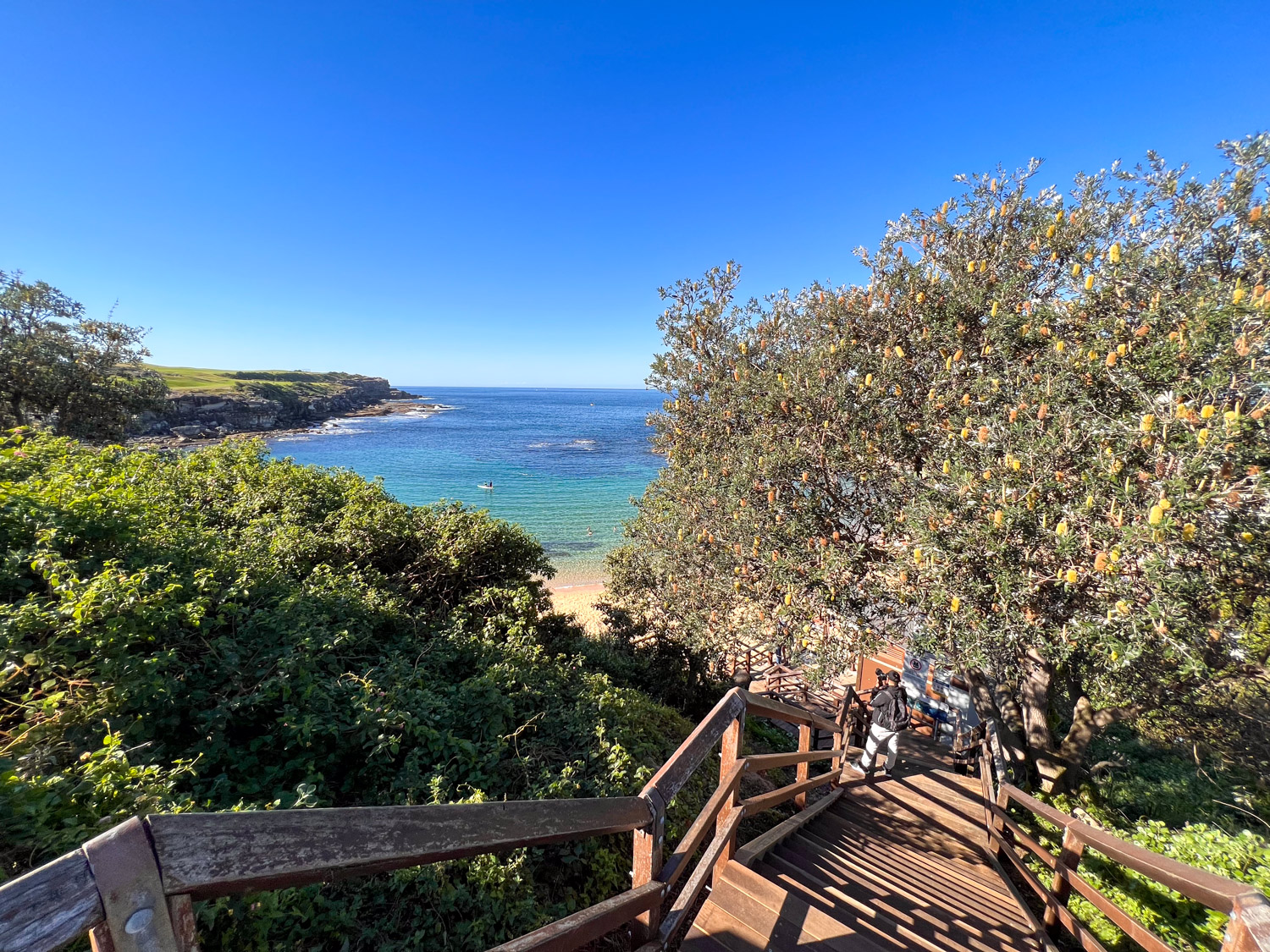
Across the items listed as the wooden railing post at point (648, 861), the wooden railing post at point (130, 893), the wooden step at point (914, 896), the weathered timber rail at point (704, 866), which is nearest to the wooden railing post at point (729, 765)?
the weathered timber rail at point (704, 866)

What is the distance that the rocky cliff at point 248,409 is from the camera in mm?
48500

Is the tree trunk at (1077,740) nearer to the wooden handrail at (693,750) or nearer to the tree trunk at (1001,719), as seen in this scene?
the tree trunk at (1001,719)

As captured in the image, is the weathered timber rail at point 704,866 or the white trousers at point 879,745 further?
the white trousers at point 879,745

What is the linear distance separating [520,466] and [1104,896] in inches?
1885

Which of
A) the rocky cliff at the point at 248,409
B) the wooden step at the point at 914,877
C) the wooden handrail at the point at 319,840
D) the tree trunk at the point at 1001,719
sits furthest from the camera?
the rocky cliff at the point at 248,409

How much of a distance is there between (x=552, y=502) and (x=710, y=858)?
110ft

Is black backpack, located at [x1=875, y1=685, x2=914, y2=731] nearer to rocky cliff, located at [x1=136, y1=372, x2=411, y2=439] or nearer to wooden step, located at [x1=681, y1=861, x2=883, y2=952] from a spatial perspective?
wooden step, located at [x1=681, y1=861, x2=883, y2=952]

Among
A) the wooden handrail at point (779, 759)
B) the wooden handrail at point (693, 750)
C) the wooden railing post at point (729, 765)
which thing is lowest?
the wooden handrail at point (779, 759)

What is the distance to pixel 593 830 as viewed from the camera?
1.79 m

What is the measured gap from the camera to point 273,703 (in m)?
3.59

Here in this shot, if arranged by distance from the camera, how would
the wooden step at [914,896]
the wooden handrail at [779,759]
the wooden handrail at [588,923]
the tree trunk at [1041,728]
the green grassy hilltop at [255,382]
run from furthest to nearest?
the green grassy hilltop at [255,382] → the tree trunk at [1041,728] → the wooden handrail at [779,759] → the wooden step at [914,896] → the wooden handrail at [588,923]

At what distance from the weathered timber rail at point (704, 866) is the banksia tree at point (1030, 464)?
158 centimetres

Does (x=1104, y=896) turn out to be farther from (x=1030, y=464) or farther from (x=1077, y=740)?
(x=1077, y=740)

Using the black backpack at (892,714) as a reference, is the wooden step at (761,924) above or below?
above
